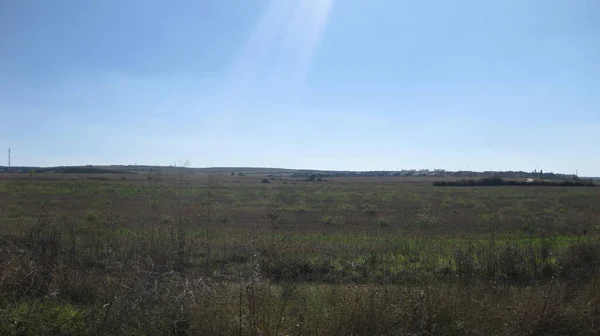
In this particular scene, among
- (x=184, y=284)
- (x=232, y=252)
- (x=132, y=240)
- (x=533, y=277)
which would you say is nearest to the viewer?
(x=184, y=284)

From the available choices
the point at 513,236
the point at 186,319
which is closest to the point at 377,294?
the point at 186,319

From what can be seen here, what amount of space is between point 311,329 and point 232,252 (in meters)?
6.69

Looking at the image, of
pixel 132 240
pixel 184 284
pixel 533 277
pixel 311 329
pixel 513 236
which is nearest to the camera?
pixel 311 329

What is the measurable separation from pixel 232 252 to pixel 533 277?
686 cm

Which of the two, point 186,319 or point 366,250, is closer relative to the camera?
point 186,319

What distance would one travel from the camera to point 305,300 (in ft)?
23.0

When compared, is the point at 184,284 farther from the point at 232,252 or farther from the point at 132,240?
the point at 232,252

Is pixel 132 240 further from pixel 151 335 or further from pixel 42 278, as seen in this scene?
pixel 151 335

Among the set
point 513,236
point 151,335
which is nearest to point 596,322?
point 151,335

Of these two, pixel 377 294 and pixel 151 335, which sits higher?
pixel 377 294

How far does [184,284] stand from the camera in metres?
6.67

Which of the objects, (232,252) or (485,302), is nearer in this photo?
(485,302)

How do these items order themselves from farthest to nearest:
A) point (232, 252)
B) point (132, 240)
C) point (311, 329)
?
point (232, 252) → point (132, 240) → point (311, 329)

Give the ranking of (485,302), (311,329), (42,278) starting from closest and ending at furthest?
(311,329), (485,302), (42,278)
